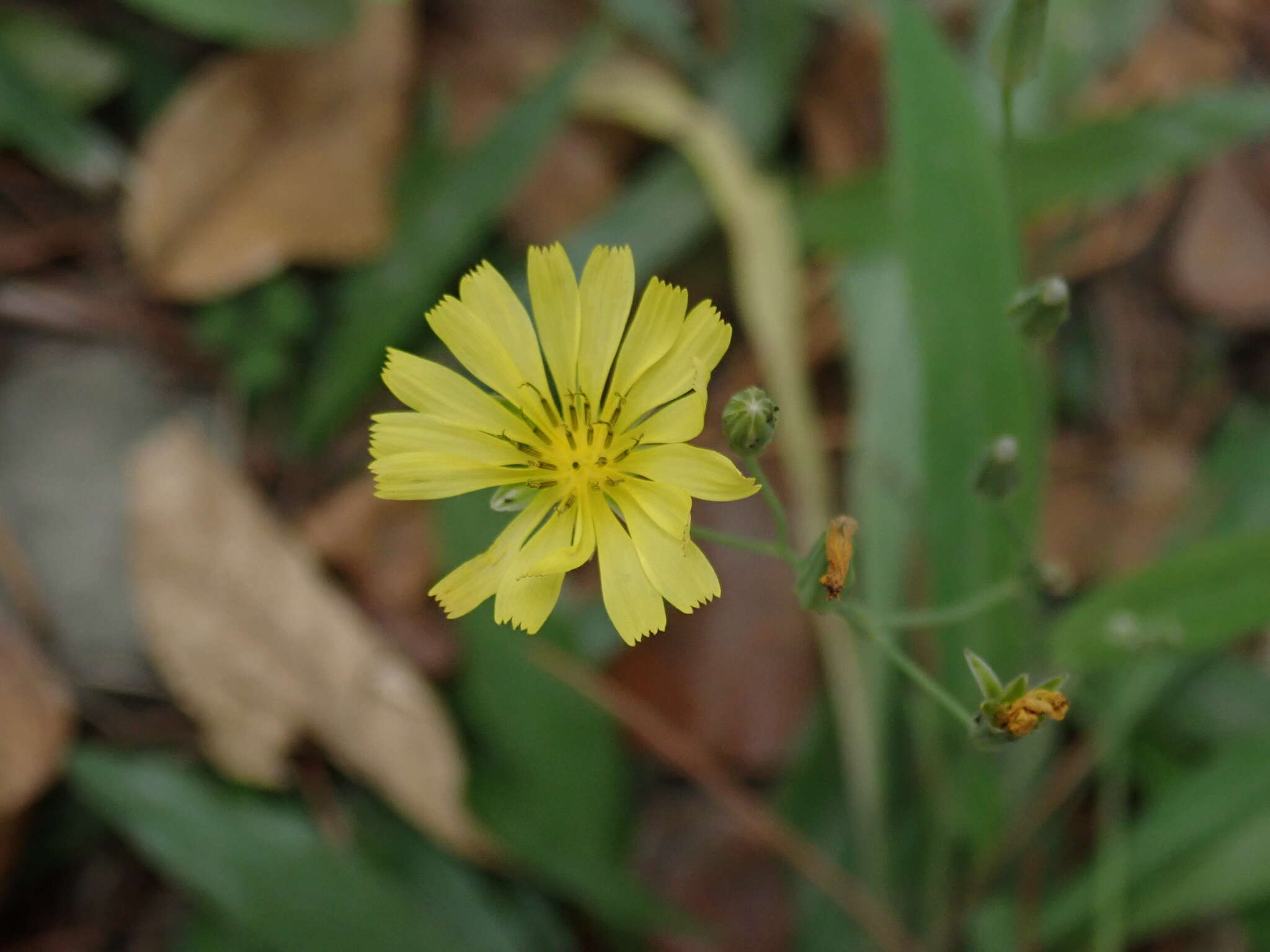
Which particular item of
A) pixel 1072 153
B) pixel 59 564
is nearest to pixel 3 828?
pixel 59 564

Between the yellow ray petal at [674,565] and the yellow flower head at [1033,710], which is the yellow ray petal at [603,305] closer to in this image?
the yellow ray petal at [674,565]

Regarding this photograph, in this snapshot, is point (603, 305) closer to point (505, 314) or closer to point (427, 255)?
point (505, 314)

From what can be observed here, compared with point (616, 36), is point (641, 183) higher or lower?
lower

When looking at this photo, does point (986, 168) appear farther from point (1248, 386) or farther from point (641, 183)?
point (1248, 386)

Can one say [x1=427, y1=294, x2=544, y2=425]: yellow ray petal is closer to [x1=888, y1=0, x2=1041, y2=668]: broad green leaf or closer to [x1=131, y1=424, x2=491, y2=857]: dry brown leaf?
[x1=888, y1=0, x2=1041, y2=668]: broad green leaf

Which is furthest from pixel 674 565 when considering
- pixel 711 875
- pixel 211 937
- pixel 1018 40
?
pixel 211 937

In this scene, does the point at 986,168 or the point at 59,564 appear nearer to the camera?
the point at 986,168
